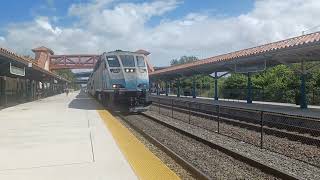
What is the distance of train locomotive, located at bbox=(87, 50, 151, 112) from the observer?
22906 mm

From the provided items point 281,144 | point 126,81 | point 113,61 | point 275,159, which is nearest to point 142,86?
point 126,81

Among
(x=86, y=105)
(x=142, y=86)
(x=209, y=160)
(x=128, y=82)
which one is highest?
(x=128, y=82)

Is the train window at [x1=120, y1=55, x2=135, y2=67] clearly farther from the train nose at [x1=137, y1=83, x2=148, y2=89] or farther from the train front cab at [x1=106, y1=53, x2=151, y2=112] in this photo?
the train nose at [x1=137, y1=83, x2=148, y2=89]

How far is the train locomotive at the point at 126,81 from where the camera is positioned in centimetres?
2291

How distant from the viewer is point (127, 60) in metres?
23.8

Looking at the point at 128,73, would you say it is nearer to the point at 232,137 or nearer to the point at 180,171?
the point at 232,137

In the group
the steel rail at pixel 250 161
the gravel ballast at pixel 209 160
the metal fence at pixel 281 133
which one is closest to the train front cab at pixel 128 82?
the metal fence at pixel 281 133

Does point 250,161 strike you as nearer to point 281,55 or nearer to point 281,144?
point 281,144

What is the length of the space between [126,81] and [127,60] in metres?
1.41

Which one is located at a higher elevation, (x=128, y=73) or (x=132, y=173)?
(x=128, y=73)

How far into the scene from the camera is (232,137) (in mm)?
13516

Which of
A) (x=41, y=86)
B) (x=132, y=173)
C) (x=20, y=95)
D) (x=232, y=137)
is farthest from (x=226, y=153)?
(x=41, y=86)

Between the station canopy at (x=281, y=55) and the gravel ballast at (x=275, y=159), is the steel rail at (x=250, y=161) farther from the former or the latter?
the station canopy at (x=281, y=55)

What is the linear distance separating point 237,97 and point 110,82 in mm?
21531
